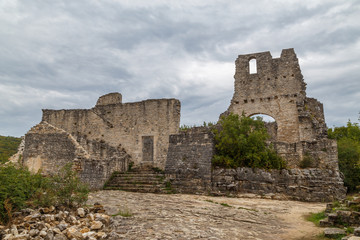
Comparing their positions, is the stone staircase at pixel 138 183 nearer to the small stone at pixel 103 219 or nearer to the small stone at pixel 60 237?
the small stone at pixel 103 219

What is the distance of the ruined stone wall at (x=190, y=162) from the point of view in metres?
12.4

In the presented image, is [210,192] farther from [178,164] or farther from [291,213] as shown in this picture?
[291,213]

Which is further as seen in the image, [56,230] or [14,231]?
[56,230]

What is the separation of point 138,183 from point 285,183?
6560 millimetres

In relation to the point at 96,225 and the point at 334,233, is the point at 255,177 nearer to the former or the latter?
the point at 334,233

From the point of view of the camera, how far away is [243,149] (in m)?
12.7

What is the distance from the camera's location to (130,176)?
48.9 ft

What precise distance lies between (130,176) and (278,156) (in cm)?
735

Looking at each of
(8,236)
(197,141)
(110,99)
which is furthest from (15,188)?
(110,99)

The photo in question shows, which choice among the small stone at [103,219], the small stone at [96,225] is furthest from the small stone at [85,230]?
the small stone at [103,219]

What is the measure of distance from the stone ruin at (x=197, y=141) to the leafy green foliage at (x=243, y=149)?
0.46m

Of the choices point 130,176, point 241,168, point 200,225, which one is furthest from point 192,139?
point 200,225

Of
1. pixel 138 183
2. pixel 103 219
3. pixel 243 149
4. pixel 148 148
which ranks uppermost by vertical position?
pixel 148 148

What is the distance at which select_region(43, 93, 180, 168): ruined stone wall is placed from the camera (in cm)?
1877
